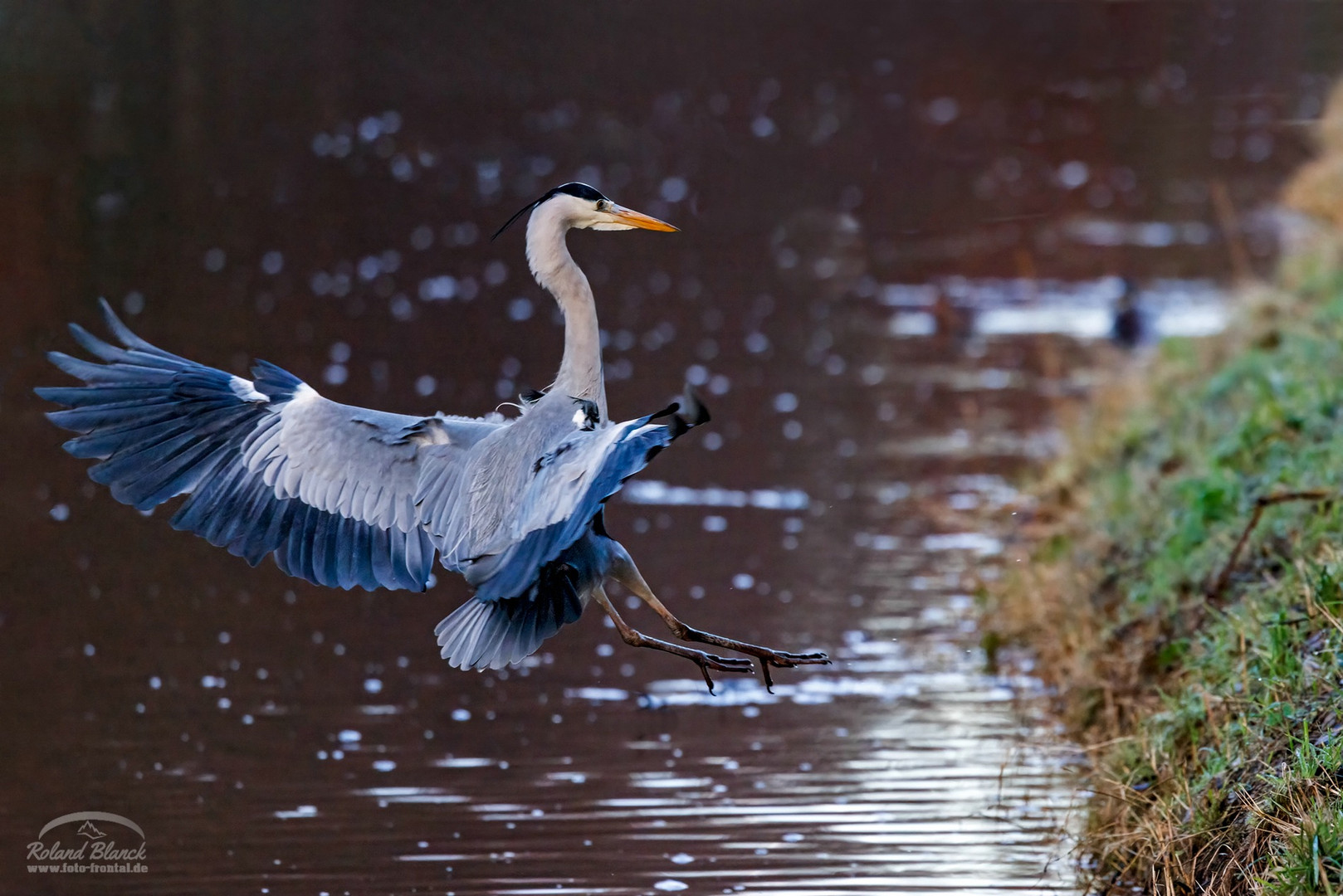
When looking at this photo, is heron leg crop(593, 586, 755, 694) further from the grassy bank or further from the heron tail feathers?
the grassy bank

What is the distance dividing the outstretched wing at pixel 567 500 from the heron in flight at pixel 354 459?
0.87 ft

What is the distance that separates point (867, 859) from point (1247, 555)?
192 cm

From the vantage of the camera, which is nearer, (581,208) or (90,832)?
(581,208)

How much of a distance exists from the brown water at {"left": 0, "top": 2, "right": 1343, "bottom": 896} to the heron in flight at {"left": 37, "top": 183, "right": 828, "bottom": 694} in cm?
97

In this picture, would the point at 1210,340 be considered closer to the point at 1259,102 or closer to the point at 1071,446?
the point at 1071,446

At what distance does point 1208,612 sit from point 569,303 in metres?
2.66

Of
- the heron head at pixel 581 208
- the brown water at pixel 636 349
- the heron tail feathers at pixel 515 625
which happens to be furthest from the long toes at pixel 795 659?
the heron head at pixel 581 208

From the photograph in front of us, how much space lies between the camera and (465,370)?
439 inches

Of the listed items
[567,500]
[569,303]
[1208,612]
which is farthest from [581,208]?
[1208,612]

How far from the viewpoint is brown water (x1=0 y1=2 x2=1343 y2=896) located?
5.88 m

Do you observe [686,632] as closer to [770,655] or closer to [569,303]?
[770,655]

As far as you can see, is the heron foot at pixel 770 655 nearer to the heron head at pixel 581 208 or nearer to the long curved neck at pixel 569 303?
the long curved neck at pixel 569 303

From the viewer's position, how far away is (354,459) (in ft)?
17.0

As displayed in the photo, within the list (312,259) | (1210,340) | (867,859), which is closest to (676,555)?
(867,859)
